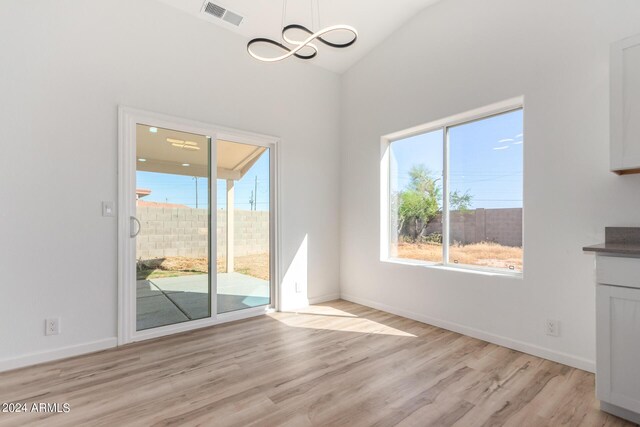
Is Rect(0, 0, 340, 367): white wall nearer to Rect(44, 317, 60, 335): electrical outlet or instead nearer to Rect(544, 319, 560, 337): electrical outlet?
Rect(44, 317, 60, 335): electrical outlet

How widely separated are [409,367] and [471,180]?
1.94 metres

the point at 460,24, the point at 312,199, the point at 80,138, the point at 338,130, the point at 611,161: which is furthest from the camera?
the point at 338,130

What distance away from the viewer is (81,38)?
106 inches

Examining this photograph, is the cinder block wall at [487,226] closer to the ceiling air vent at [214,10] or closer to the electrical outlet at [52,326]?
the ceiling air vent at [214,10]

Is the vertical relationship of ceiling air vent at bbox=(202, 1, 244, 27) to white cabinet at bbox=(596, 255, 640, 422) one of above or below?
above

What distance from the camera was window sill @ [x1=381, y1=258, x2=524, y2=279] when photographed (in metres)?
2.82

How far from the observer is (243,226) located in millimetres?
3734

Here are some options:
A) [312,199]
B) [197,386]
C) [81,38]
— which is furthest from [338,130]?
[197,386]

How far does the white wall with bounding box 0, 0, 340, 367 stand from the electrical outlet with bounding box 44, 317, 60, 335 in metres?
0.03

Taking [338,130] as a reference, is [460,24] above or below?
above

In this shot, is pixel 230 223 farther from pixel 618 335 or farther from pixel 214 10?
pixel 618 335

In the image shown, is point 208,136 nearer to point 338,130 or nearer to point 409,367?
point 338,130

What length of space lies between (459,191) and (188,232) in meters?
2.95

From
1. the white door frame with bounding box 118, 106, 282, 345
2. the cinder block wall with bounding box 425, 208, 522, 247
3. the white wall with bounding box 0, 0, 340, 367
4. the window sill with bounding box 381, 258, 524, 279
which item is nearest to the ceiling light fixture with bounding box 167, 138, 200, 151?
the white door frame with bounding box 118, 106, 282, 345
